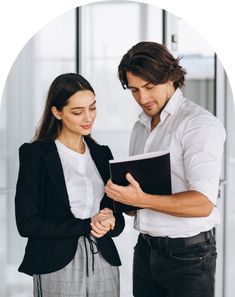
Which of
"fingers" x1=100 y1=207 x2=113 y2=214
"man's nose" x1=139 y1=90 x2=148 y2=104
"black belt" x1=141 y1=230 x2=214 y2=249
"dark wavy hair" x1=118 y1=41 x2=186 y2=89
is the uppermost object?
"dark wavy hair" x1=118 y1=41 x2=186 y2=89

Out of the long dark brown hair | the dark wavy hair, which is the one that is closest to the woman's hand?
the long dark brown hair

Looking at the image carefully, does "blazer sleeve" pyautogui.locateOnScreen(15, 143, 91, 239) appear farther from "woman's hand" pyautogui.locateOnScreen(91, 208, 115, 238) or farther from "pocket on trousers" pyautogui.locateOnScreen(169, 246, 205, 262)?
"pocket on trousers" pyautogui.locateOnScreen(169, 246, 205, 262)

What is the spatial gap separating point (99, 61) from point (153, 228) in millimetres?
1357

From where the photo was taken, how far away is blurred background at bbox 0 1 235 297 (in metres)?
2.83

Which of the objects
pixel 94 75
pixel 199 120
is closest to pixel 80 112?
pixel 199 120

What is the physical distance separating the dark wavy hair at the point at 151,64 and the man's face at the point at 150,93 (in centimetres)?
2

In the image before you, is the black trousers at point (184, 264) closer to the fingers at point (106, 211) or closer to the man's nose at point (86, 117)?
the fingers at point (106, 211)

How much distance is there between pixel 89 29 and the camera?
3072mm

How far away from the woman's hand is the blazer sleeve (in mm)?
21

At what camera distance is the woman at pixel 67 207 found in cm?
193

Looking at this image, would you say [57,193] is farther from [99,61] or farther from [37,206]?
[99,61]

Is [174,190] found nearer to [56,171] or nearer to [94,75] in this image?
[56,171]

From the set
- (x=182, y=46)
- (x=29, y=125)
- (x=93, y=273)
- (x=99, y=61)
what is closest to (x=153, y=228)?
(x=93, y=273)

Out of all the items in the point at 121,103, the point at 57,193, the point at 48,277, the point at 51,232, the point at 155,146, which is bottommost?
the point at 48,277
